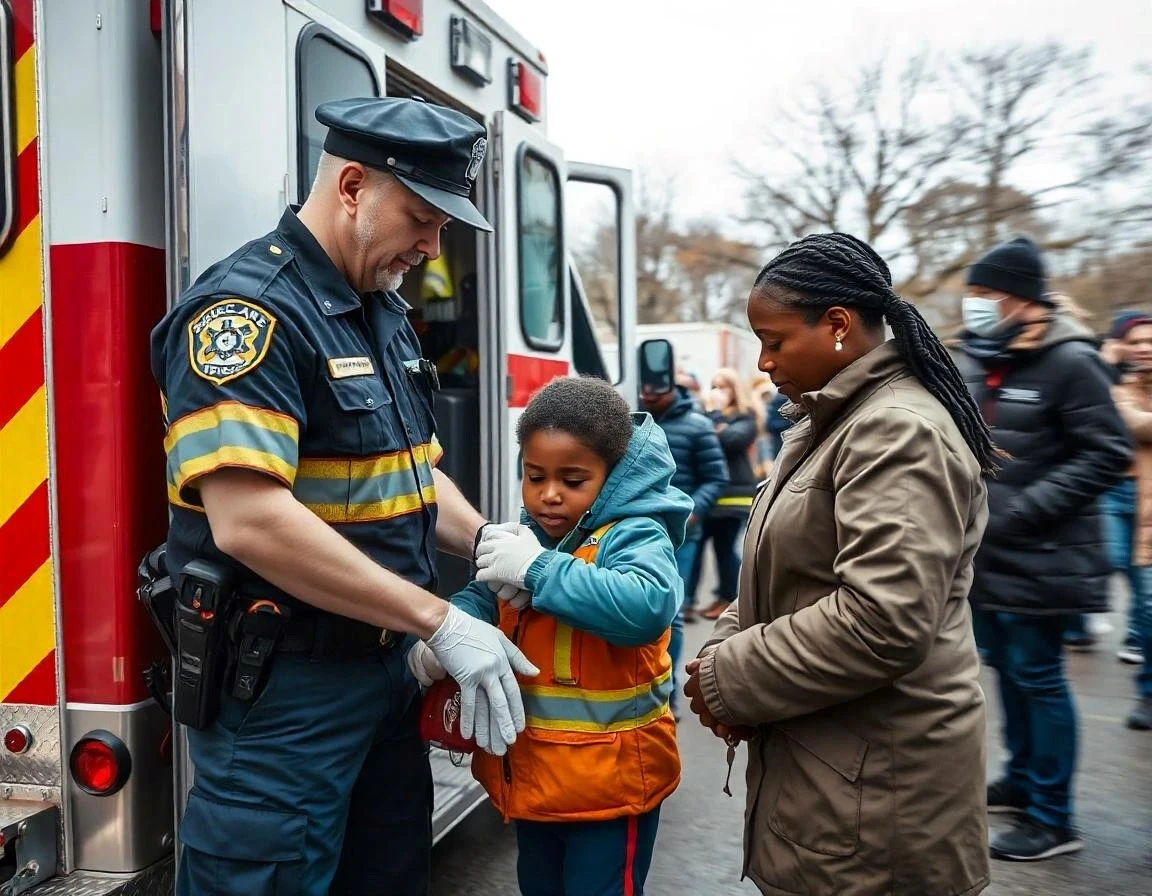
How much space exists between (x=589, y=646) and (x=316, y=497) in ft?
1.89

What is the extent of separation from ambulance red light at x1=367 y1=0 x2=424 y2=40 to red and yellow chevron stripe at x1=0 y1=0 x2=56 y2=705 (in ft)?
3.24

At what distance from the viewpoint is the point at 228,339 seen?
67.2 inches

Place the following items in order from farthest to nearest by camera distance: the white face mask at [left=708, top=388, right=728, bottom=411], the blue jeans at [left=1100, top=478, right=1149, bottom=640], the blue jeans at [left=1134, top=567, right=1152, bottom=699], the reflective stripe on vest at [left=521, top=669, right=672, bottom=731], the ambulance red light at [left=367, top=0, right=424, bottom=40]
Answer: the white face mask at [left=708, top=388, right=728, bottom=411] → the blue jeans at [left=1100, top=478, right=1149, bottom=640] → the blue jeans at [left=1134, top=567, right=1152, bottom=699] → the ambulance red light at [left=367, top=0, right=424, bottom=40] → the reflective stripe on vest at [left=521, top=669, right=672, bottom=731]

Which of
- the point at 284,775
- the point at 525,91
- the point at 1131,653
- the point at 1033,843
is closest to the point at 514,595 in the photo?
the point at 284,775

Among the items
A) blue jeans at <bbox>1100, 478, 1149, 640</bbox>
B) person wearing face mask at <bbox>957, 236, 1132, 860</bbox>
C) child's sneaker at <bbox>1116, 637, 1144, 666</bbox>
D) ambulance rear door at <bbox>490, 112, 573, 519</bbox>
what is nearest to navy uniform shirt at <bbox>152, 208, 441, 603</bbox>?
ambulance rear door at <bbox>490, 112, 573, 519</bbox>

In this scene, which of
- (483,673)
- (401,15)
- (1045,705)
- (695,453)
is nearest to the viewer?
(483,673)

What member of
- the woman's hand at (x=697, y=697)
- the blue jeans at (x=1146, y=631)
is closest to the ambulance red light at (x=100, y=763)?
the woman's hand at (x=697, y=697)

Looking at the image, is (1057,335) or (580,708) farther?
(1057,335)

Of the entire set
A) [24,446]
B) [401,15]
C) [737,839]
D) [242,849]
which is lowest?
[737,839]

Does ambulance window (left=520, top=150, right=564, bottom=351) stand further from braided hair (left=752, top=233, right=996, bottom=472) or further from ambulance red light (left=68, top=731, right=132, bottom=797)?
ambulance red light (left=68, top=731, right=132, bottom=797)

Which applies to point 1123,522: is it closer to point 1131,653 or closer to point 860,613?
point 1131,653

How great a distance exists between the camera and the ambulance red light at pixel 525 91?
3.72 m

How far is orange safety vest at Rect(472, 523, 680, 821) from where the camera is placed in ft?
6.40

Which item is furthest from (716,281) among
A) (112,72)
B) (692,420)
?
(112,72)
